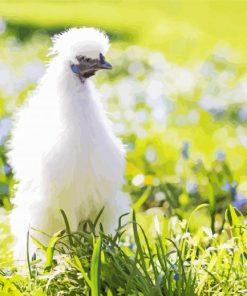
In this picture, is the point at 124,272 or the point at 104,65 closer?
the point at 124,272

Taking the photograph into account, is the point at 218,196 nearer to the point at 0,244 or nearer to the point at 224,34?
the point at 0,244

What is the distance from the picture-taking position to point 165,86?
8.65m

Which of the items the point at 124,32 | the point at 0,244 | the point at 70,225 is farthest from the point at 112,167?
the point at 124,32

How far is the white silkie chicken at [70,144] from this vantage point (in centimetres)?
364

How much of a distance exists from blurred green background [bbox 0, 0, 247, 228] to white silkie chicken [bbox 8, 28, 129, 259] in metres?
0.56

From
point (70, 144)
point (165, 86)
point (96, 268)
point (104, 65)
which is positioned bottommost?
point (96, 268)

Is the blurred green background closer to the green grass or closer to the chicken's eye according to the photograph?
the green grass

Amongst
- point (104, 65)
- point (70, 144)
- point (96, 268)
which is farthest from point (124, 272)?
point (104, 65)

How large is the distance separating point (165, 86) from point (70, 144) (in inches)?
200

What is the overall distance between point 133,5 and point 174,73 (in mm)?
5933

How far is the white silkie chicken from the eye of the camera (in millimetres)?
3637

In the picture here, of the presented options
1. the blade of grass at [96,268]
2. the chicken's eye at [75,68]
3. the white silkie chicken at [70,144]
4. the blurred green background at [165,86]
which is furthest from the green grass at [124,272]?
the chicken's eye at [75,68]

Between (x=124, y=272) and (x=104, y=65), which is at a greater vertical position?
(x=104, y=65)

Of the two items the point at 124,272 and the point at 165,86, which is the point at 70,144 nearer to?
the point at 124,272
